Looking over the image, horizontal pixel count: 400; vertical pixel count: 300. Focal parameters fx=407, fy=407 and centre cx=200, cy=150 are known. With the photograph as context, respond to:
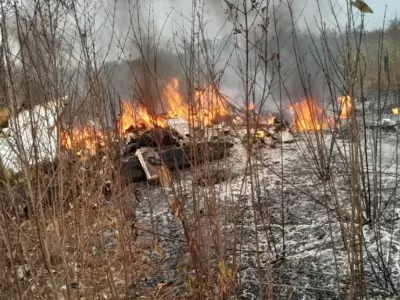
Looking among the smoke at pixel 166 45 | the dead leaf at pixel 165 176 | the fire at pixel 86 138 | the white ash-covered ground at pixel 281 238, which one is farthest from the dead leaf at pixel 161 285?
the smoke at pixel 166 45

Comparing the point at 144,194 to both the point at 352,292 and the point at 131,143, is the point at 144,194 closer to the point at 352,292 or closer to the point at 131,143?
the point at 131,143

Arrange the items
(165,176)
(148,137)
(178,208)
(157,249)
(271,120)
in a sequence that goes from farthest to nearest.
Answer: (271,120) → (148,137) → (165,176) → (157,249) → (178,208)

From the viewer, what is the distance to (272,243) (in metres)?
3.54

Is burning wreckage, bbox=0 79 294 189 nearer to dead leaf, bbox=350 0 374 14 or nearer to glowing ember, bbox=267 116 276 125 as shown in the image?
glowing ember, bbox=267 116 276 125

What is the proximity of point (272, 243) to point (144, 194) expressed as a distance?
2.71 meters

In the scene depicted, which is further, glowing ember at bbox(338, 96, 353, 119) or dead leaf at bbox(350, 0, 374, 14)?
glowing ember at bbox(338, 96, 353, 119)

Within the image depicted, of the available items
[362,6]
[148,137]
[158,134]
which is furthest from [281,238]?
[148,137]

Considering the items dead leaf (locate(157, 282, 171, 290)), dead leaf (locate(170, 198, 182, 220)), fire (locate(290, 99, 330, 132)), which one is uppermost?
fire (locate(290, 99, 330, 132))

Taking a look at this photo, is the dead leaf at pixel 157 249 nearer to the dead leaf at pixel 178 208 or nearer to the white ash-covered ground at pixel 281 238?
the white ash-covered ground at pixel 281 238

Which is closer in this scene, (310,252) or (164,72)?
(310,252)

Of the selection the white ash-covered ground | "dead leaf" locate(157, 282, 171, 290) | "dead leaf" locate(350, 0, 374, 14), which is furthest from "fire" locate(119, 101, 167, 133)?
"dead leaf" locate(350, 0, 374, 14)

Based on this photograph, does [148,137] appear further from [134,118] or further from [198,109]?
[198,109]

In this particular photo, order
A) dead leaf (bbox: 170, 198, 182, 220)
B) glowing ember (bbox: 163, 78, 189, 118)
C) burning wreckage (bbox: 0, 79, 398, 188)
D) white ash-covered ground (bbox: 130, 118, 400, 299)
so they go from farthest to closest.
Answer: glowing ember (bbox: 163, 78, 189, 118) → white ash-covered ground (bbox: 130, 118, 400, 299) → dead leaf (bbox: 170, 198, 182, 220) → burning wreckage (bbox: 0, 79, 398, 188)

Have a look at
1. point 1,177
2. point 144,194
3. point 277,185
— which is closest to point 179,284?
point 1,177
